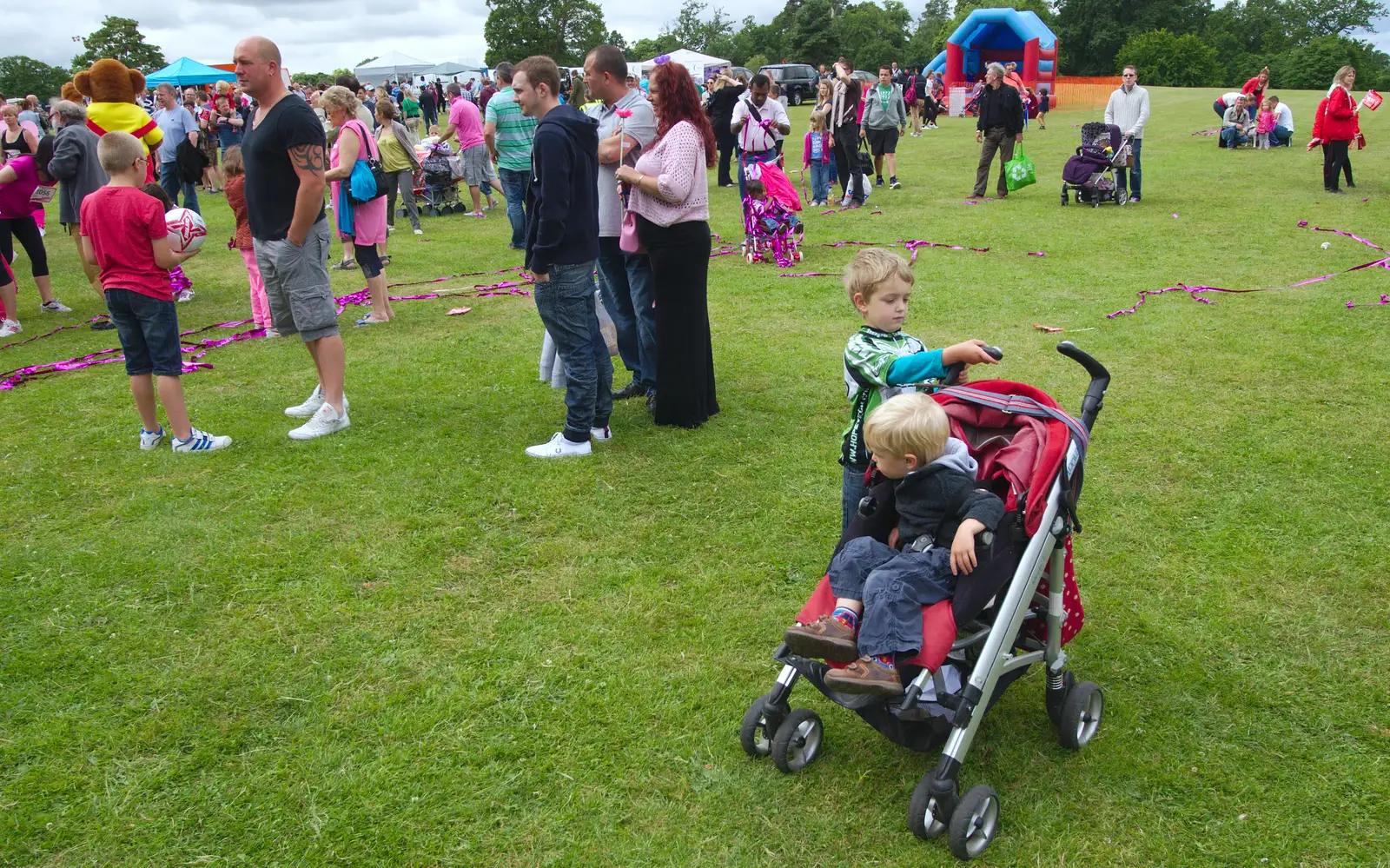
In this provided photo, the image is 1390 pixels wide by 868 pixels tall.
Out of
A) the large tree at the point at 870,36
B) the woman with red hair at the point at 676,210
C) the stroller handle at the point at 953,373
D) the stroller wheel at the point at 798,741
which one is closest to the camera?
the stroller wheel at the point at 798,741

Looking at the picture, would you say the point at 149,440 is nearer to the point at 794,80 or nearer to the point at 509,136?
the point at 509,136

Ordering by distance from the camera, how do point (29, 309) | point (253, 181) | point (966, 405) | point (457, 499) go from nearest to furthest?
point (966, 405) → point (457, 499) → point (253, 181) → point (29, 309)

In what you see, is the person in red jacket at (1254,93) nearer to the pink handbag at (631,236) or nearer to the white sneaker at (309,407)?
the pink handbag at (631,236)

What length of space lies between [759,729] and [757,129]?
367 inches

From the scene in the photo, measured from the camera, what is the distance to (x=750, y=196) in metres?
10.6

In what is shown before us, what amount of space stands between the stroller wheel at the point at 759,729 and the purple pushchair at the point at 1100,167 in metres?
12.7

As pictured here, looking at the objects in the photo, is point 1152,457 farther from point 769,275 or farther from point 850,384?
point 769,275

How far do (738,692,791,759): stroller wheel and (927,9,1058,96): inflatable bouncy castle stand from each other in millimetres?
32233

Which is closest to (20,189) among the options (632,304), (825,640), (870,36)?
(632,304)

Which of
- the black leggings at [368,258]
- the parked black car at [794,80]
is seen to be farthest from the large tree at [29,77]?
the black leggings at [368,258]

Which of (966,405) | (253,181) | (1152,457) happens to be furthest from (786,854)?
(253,181)

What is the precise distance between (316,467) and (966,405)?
Result: 3.90 meters

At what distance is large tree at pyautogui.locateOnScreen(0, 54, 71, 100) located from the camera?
199 feet

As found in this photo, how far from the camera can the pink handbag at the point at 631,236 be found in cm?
559
